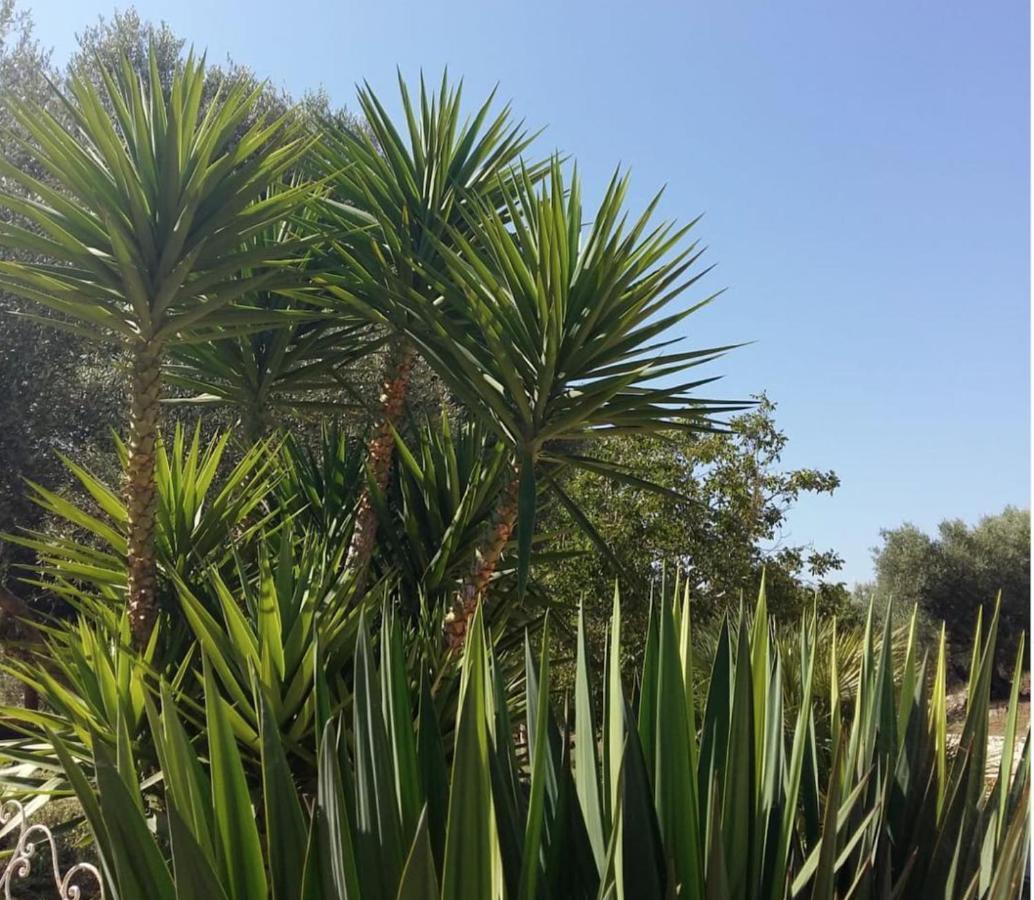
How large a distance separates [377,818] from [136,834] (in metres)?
0.33

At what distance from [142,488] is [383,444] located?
4.22ft

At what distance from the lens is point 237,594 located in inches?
164

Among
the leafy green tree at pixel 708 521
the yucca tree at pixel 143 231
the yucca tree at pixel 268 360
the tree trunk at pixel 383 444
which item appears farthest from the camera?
the leafy green tree at pixel 708 521

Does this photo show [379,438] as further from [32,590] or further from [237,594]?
[32,590]

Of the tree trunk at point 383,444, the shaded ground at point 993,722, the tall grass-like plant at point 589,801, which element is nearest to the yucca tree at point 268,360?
the tree trunk at point 383,444

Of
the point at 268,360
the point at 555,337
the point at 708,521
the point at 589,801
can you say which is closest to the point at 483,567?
the point at 555,337

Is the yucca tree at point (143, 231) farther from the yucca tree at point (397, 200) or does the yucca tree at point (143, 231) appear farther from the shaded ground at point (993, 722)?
the shaded ground at point (993, 722)

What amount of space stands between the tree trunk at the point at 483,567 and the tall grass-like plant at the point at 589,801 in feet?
6.08

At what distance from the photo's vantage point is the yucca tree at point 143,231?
11.3 feet

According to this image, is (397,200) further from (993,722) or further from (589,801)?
(993,722)

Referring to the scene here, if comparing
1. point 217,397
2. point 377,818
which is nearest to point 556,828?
point 377,818

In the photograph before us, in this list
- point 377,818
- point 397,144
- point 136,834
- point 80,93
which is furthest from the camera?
point 397,144

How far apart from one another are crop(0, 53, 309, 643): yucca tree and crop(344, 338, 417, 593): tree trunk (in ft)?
3.23

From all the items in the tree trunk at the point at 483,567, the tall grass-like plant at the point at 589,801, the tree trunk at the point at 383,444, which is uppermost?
the tree trunk at the point at 383,444
